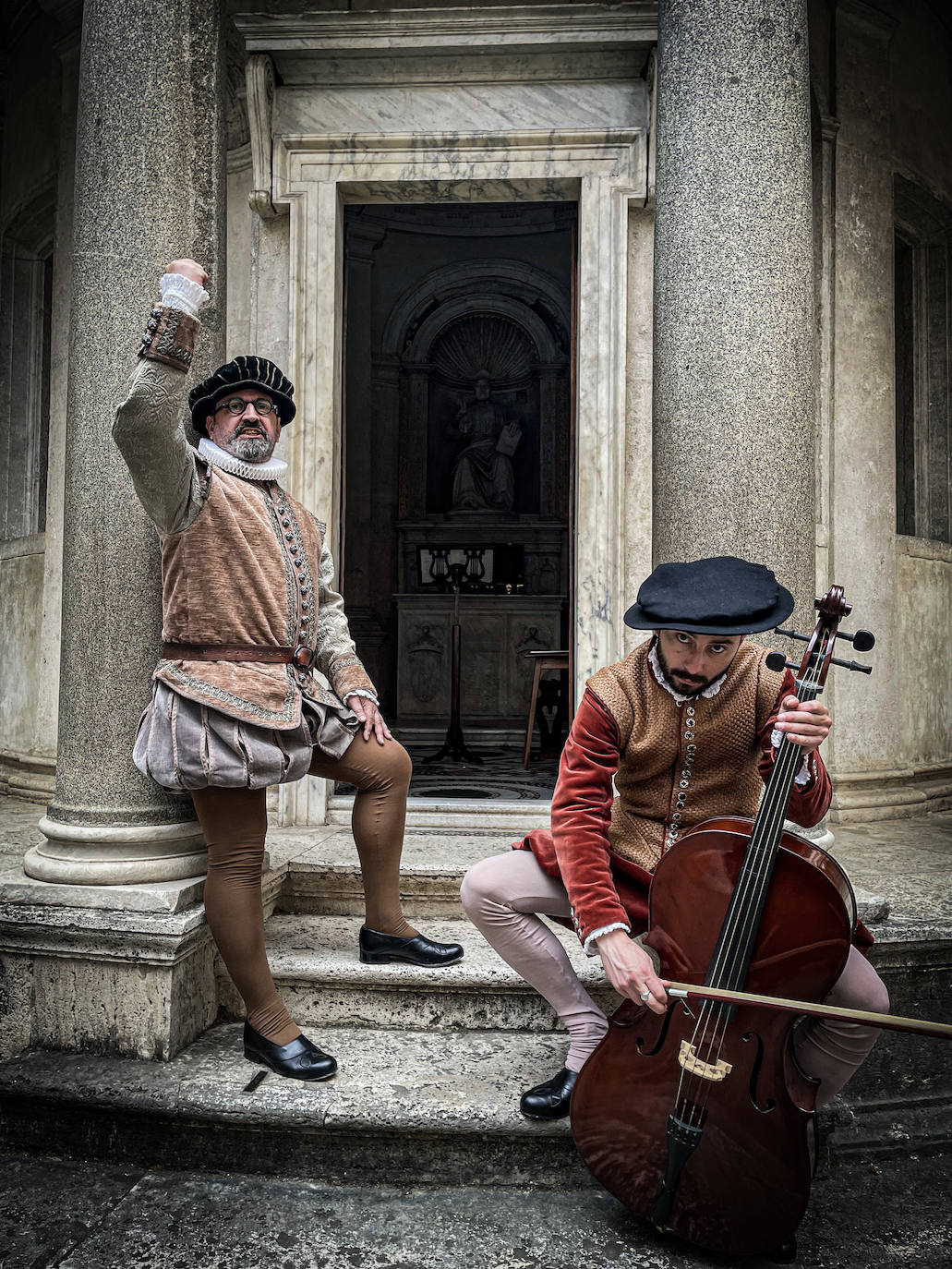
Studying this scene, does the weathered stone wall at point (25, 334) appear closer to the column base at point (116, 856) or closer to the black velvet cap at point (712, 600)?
the column base at point (116, 856)

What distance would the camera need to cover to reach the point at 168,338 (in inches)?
89.2

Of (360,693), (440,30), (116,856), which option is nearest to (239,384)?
(360,693)

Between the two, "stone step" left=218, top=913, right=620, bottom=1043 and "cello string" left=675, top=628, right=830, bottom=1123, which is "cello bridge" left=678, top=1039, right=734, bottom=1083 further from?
"stone step" left=218, top=913, right=620, bottom=1043

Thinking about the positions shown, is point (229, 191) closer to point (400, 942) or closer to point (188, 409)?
point (188, 409)

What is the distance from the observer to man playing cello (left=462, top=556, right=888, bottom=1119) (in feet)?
7.02

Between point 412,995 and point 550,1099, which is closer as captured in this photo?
point 550,1099

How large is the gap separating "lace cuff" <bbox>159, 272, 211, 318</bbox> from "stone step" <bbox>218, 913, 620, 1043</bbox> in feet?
5.99

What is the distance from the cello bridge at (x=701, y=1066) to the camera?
6.20ft

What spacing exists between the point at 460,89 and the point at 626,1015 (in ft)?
13.2

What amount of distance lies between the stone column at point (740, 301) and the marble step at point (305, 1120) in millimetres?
1748

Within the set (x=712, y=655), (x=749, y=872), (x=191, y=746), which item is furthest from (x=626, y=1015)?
(x=191, y=746)

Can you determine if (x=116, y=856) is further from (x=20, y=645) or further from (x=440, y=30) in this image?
(x=440, y=30)

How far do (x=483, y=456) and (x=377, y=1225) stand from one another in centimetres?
955

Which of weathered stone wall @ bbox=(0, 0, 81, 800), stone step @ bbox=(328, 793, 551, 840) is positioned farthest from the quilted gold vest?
weathered stone wall @ bbox=(0, 0, 81, 800)
